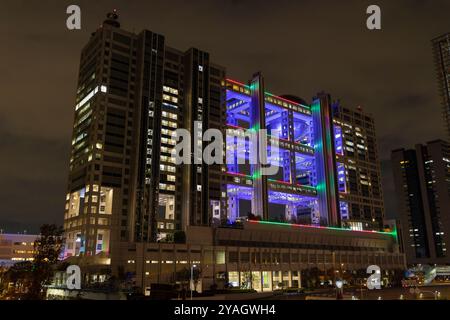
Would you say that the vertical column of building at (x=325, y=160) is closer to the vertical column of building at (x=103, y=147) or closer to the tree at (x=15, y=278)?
the vertical column of building at (x=103, y=147)

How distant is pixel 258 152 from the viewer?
505 ft

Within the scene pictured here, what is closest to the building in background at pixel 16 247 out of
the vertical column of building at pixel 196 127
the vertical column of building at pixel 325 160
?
the vertical column of building at pixel 196 127

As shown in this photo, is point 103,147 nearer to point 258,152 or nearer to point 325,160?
point 258,152

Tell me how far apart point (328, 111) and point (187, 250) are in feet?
336

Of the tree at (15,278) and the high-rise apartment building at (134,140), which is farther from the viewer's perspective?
the high-rise apartment building at (134,140)

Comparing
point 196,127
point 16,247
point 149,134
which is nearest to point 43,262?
point 149,134

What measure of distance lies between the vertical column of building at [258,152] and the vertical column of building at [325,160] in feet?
111

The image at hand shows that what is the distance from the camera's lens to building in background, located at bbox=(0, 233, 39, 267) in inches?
7530

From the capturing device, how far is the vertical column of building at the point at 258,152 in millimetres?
148000

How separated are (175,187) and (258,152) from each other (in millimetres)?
35543

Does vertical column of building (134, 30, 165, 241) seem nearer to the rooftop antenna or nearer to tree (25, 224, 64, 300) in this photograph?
the rooftop antenna

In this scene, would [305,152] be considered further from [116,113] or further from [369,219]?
[116,113]

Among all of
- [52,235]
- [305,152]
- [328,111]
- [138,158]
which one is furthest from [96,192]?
[328,111]

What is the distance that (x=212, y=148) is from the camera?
146250 mm
